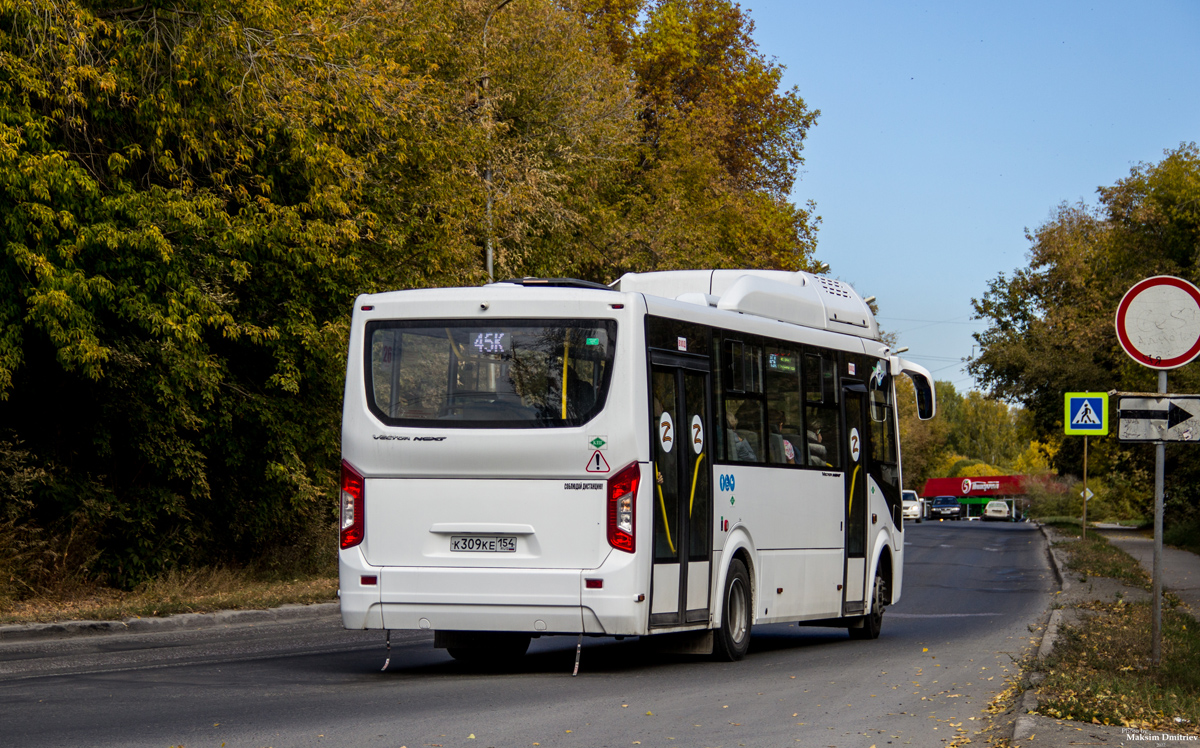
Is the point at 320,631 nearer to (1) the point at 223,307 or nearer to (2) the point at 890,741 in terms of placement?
(1) the point at 223,307

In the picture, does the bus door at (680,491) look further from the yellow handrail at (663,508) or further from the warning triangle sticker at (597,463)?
the warning triangle sticker at (597,463)

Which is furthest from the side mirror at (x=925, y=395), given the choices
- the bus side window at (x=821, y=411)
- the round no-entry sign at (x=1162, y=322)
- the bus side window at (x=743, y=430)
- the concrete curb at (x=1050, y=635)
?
the round no-entry sign at (x=1162, y=322)

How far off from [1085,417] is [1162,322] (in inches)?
833

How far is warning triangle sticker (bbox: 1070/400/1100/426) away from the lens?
30.6 meters

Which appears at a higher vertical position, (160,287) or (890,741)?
(160,287)

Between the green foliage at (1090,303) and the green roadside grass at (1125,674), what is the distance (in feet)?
113

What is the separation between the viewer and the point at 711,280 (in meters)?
14.0

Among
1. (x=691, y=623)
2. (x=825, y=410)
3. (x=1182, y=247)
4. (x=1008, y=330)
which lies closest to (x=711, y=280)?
(x=825, y=410)

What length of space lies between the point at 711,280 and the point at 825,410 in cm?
169

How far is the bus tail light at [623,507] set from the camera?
1050 cm

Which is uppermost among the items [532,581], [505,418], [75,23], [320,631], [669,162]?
[669,162]

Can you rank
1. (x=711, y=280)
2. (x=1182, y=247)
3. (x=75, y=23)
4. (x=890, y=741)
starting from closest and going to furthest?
(x=890, y=741)
(x=711, y=280)
(x=75, y=23)
(x=1182, y=247)

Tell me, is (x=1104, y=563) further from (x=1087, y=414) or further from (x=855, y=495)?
(x=855, y=495)

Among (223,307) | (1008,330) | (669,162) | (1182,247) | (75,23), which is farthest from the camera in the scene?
(1008,330)
